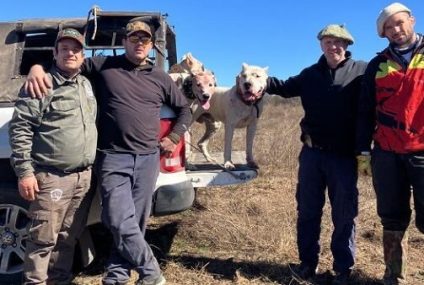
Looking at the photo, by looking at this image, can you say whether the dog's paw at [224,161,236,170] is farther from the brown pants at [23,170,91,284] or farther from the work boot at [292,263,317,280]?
the brown pants at [23,170,91,284]

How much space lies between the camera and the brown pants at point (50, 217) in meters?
3.49

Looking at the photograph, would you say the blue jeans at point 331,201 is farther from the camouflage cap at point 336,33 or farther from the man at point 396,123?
the camouflage cap at point 336,33

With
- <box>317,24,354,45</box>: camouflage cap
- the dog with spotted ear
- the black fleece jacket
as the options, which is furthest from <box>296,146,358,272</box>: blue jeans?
the dog with spotted ear

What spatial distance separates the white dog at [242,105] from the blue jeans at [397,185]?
1670mm

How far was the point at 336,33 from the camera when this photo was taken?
3.91 meters

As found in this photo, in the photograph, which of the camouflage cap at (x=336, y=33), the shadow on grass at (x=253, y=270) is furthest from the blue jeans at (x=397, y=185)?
the camouflage cap at (x=336, y=33)

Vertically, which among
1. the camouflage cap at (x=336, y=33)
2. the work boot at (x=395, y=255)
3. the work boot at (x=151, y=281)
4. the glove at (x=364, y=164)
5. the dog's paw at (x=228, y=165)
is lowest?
the work boot at (x=151, y=281)

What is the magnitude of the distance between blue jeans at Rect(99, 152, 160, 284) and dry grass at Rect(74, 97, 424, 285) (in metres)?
0.60

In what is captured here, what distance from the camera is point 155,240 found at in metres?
5.49

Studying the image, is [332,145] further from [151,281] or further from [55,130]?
[55,130]

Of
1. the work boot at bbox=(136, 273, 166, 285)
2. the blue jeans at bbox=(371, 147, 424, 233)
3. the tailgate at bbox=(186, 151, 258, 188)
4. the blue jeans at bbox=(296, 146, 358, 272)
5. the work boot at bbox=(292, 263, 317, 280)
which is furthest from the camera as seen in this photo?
the tailgate at bbox=(186, 151, 258, 188)

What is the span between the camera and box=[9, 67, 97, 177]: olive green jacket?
332 cm

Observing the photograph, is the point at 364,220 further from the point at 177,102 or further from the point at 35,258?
the point at 35,258

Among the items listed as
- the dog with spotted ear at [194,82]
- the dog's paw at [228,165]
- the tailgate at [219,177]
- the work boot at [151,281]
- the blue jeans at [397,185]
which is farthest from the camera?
the dog with spotted ear at [194,82]
